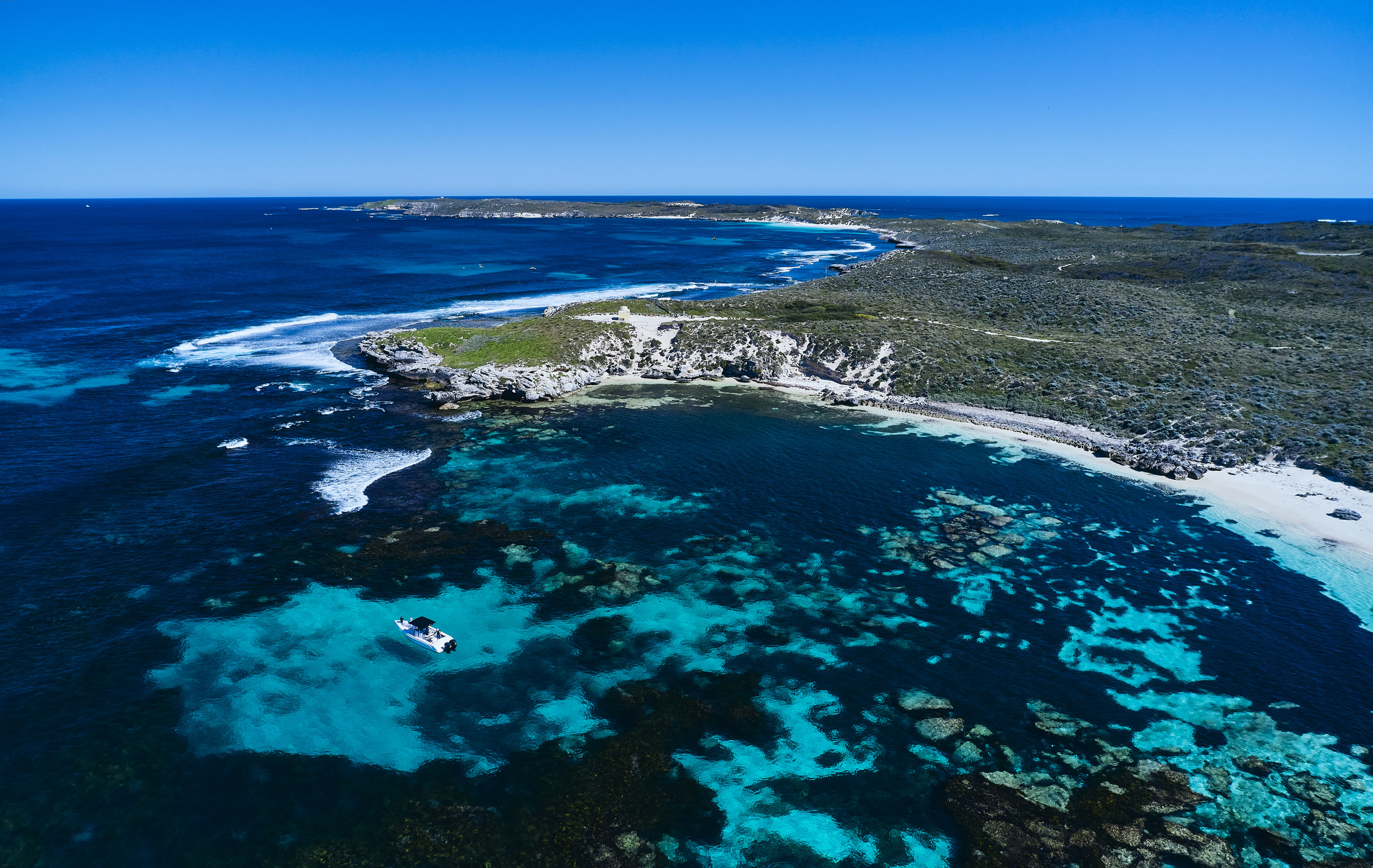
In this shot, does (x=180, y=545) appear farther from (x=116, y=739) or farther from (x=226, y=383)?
(x=226, y=383)

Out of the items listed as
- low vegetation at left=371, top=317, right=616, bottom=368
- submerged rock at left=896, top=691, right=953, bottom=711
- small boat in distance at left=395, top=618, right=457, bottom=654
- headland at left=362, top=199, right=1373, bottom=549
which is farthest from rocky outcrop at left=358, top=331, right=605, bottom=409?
submerged rock at left=896, top=691, right=953, bottom=711

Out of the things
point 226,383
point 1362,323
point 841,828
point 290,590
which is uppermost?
point 1362,323

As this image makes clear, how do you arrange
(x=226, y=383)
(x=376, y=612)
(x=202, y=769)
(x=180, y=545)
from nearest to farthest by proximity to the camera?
1. (x=202, y=769)
2. (x=376, y=612)
3. (x=180, y=545)
4. (x=226, y=383)

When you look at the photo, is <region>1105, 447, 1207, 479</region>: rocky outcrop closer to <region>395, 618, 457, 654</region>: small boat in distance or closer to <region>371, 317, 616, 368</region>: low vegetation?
<region>395, 618, 457, 654</region>: small boat in distance

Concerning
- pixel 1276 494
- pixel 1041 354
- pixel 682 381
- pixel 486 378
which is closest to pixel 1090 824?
pixel 1276 494

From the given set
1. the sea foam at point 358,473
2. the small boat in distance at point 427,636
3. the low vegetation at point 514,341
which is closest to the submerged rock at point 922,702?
the small boat in distance at point 427,636

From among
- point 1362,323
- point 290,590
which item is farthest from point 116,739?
point 1362,323
